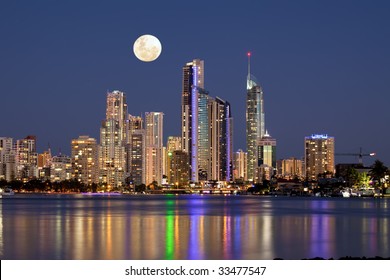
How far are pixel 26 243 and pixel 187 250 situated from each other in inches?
448

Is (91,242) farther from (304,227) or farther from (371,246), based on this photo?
(304,227)

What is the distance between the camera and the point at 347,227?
58.9 meters

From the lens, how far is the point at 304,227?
58188 mm
